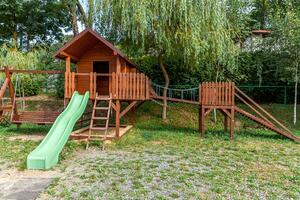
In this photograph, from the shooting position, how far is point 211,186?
468cm

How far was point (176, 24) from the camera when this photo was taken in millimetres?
10125

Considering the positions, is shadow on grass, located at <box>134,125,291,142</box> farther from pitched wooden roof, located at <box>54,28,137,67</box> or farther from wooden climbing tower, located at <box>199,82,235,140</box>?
pitched wooden roof, located at <box>54,28,137,67</box>

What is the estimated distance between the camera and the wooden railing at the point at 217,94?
919cm

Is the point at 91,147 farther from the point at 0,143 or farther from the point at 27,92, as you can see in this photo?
the point at 27,92

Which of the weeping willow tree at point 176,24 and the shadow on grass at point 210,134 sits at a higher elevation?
the weeping willow tree at point 176,24

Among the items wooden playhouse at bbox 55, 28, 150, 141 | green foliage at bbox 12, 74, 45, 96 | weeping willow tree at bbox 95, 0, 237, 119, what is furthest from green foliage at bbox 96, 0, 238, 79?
green foliage at bbox 12, 74, 45, 96

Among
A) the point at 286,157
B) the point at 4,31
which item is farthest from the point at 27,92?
the point at 286,157

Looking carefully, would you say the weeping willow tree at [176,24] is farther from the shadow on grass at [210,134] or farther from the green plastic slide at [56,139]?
the green plastic slide at [56,139]

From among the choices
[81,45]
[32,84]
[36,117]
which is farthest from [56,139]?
[32,84]

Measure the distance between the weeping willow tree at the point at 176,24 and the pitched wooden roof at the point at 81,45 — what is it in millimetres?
1348

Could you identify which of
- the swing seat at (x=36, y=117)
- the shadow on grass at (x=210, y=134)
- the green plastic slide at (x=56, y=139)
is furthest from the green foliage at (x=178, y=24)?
the swing seat at (x=36, y=117)

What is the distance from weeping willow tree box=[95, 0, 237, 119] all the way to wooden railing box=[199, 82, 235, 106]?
1379mm

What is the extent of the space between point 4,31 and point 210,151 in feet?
71.3

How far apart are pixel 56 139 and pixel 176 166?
2.80 metres
